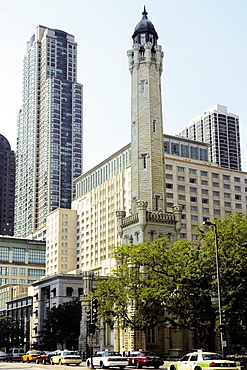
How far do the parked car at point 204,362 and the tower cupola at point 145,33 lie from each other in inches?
2011

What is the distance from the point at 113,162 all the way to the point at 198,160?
23.1 metres

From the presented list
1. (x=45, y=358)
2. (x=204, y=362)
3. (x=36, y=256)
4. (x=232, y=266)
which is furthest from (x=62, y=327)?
(x=36, y=256)

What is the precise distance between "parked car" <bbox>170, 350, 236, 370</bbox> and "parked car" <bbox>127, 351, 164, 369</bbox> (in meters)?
12.8

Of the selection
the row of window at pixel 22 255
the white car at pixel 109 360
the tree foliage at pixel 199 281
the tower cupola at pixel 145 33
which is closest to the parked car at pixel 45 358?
the tree foliage at pixel 199 281

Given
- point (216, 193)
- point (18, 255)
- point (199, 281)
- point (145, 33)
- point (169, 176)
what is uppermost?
point (145, 33)

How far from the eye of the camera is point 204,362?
1300 inches

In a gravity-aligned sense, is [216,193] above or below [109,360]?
above

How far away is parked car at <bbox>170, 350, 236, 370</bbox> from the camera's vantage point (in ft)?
105

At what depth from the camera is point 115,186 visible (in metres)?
146

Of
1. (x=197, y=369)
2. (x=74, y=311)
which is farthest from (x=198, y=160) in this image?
(x=197, y=369)

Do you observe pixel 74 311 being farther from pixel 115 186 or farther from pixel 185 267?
pixel 115 186

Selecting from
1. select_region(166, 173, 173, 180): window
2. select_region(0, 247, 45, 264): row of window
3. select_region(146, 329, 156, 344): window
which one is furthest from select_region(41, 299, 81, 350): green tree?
select_region(0, 247, 45, 264): row of window

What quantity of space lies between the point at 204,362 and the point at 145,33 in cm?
5399

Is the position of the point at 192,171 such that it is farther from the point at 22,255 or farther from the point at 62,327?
the point at 62,327
